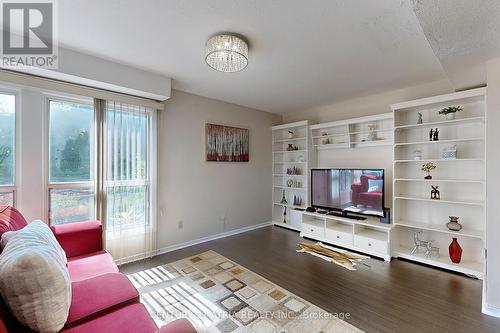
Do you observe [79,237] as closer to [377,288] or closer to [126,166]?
[126,166]

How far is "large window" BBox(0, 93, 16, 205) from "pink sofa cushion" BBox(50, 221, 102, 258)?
0.62 m

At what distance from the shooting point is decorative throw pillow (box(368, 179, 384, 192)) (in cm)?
333

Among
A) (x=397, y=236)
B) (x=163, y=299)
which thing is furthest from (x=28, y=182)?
(x=397, y=236)

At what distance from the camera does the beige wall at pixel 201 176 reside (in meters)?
3.38

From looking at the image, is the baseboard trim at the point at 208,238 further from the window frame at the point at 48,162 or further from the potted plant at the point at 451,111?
the potted plant at the point at 451,111

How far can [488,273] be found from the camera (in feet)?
6.60

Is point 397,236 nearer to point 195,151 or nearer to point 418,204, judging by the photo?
point 418,204

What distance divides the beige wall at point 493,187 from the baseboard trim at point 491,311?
0.08 feet

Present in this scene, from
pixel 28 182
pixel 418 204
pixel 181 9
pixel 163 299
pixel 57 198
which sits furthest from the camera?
pixel 418 204

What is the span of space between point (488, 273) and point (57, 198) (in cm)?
436

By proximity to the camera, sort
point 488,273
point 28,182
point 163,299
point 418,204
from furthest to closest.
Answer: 1. point 418,204
2. point 28,182
3. point 163,299
4. point 488,273

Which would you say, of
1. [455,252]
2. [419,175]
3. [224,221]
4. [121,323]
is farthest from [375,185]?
[121,323]

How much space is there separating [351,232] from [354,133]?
1.61 metres

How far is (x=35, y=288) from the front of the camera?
1027mm
